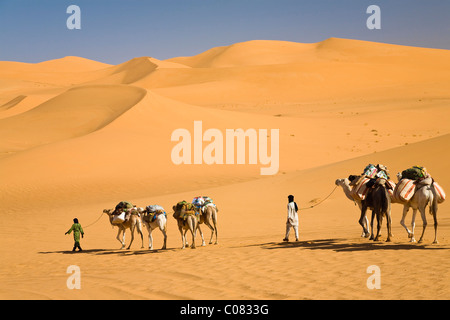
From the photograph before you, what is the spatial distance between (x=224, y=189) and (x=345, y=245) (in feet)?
41.4

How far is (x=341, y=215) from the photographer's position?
20938mm

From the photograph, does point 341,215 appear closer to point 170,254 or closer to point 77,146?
point 170,254

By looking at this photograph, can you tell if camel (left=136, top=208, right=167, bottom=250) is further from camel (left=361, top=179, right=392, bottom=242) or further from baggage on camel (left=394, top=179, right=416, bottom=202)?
baggage on camel (left=394, top=179, right=416, bottom=202)

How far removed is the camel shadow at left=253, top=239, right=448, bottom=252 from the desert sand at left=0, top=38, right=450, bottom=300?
0.17ft

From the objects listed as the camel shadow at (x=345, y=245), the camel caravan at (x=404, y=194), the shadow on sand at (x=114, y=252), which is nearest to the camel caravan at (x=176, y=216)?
the shadow on sand at (x=114, y=252)

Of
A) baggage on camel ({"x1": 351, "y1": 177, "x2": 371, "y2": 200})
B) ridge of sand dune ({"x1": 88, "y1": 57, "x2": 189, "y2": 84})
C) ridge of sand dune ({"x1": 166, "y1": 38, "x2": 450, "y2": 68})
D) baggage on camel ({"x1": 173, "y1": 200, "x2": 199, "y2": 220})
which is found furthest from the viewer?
ridge of sand dune ({"x1": 88, "y1": 57, "x2": 189, "y2": 84})

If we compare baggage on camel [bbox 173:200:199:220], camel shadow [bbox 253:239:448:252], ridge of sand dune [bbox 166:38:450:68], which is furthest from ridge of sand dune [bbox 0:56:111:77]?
camel shadow [bbox 253:239:448:252]

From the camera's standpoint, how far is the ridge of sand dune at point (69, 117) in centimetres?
4534

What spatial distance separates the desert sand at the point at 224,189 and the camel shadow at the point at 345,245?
0.05 metres

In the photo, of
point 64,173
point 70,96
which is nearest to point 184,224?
point 64,173

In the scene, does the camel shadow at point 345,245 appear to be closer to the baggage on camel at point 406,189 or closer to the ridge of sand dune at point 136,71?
the baggage on camel at point 406,189

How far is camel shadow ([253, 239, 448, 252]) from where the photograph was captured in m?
13.4

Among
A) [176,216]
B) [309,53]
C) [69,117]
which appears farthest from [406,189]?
[309,53]
